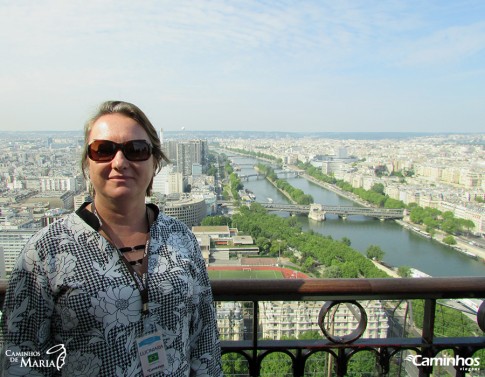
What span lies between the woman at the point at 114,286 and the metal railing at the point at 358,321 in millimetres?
116

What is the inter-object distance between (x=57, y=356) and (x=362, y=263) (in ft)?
23.8

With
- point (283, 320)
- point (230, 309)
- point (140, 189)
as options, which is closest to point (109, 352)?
point (140, 189)

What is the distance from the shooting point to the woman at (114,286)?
1.46 ft

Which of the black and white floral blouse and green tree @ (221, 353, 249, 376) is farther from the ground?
the black and white floral blouse

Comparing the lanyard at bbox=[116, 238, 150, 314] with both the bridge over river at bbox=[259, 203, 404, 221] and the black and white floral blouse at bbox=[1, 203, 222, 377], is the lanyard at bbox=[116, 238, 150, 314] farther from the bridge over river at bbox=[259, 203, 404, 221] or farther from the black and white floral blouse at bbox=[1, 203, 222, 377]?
the bridge over river at bbox=[259, 203, 404, 221]

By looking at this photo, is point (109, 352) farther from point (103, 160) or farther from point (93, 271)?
point (103, 160)

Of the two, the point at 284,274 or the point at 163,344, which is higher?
the point at 163,344

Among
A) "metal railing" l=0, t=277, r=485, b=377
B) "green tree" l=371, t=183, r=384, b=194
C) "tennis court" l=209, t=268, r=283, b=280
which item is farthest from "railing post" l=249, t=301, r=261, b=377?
"green tree" l=371, t=183, r=384, b=194

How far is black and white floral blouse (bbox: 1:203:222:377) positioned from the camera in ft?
1.45

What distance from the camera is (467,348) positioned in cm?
70
